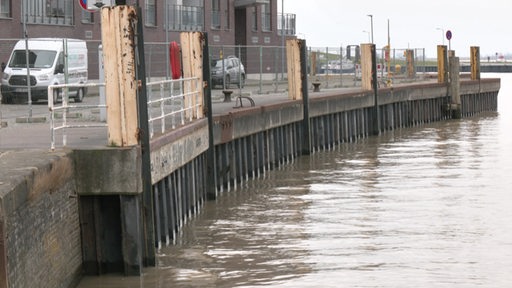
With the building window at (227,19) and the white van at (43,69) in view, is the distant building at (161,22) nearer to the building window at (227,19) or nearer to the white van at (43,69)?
the building window at (227,19)

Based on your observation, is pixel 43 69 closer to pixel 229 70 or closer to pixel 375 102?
pixel 229 70

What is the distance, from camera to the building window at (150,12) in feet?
205

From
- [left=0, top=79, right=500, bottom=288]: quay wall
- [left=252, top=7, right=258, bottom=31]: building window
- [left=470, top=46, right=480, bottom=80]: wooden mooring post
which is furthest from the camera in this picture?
[left=252, top=7, right=258, bottom=31]: building window

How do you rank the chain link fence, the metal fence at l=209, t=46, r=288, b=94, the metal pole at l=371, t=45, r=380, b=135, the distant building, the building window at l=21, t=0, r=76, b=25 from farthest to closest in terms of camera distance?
the building window at l=21, t=0, r=76, b=25
the distant building
the metal fence at l=209, t=46, r=288, b=94
the metal pole at l=371, t=45, r=380, b=135
the chain link fence

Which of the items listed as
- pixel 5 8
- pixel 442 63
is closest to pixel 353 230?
pixel 442 63

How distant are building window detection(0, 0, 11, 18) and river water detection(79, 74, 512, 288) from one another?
22.0 metres

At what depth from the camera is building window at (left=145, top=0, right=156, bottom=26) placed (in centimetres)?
6250

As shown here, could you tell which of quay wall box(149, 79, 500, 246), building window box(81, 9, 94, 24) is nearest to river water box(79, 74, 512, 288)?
quay wall box(149, 79, 500, 246)

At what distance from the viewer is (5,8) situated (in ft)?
165

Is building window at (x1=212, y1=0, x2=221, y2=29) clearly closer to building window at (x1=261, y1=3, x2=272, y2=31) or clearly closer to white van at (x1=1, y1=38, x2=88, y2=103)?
building window at (x1=261, y1=3, x2=272, y2=31)

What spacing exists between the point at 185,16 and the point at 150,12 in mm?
4848

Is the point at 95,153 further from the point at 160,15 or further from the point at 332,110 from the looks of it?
the point at 160,15

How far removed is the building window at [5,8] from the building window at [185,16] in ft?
49.3

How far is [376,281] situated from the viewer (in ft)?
49.8
